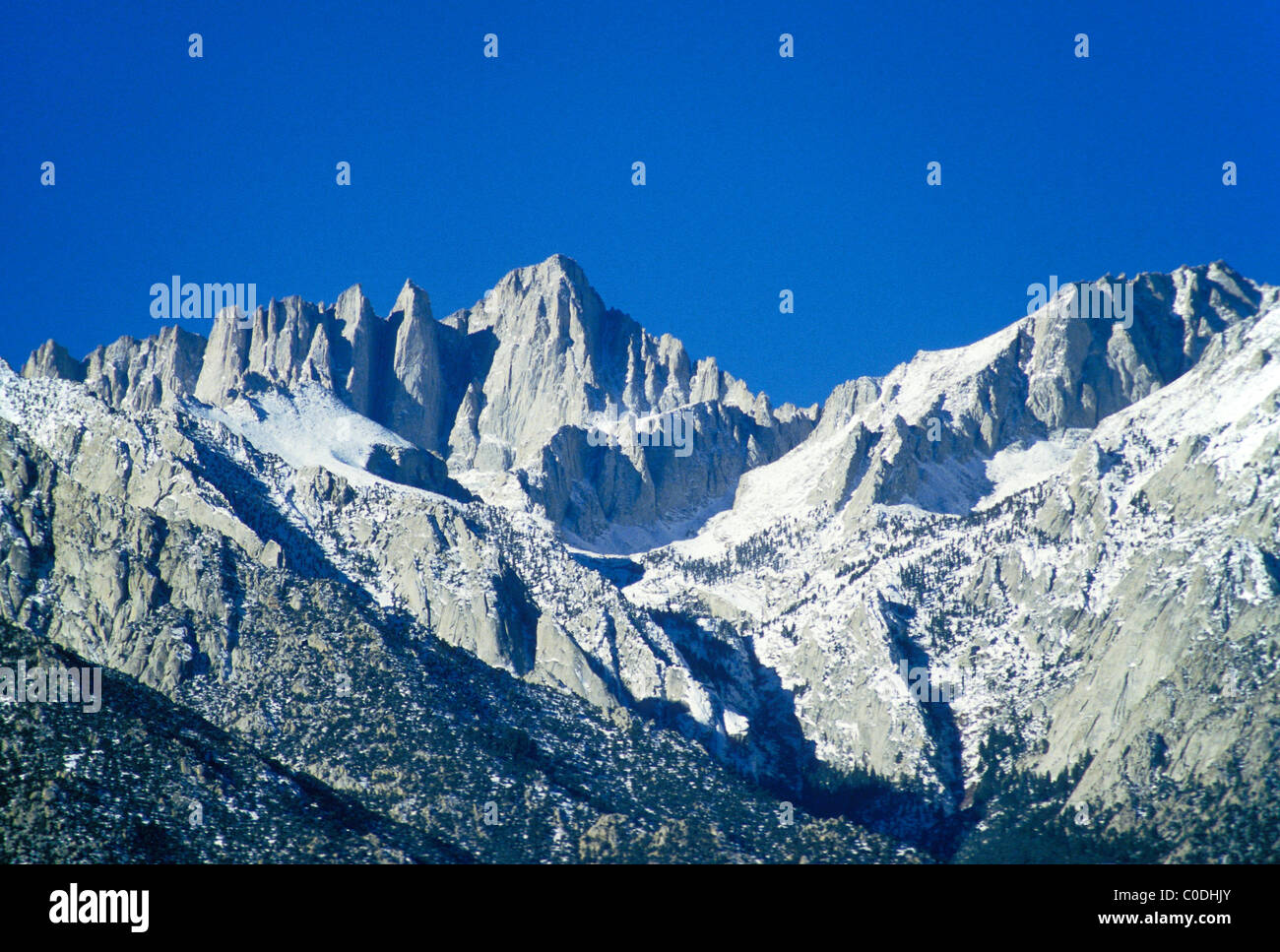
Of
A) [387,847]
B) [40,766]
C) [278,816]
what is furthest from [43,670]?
[387,847]

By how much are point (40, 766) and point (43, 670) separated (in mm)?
16152

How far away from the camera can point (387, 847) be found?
583ft

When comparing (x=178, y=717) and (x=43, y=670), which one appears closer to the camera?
(x=43, y=670)
